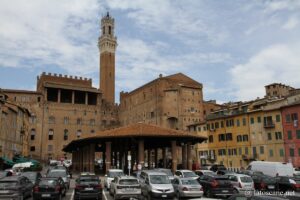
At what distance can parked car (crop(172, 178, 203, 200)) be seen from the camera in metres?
20.8

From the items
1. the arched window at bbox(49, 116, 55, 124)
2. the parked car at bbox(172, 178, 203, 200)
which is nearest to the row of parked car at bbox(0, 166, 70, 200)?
the parked car at bbox(172, 178, 203, 200)

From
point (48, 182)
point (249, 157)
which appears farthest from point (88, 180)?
point (249, 157)

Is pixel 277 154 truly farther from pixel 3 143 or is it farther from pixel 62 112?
pixel 62 112

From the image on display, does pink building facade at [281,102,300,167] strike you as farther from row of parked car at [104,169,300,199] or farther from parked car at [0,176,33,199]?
parked car at [0,176,33,199]

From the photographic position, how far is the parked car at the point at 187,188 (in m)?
20.8

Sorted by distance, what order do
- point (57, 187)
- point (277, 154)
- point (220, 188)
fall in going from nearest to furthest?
point (57, 187) → point (220, 188) → point (277, 154)

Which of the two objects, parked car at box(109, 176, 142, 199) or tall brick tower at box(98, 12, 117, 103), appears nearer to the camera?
parked car at box(109, 176, 142, 199)

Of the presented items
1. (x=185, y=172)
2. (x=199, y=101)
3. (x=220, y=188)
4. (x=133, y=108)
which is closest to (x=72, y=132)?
(x=133, y=108)

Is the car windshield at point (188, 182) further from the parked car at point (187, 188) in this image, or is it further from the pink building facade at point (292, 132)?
the pink building facade at point (292, 132)

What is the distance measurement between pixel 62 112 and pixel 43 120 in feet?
17.5

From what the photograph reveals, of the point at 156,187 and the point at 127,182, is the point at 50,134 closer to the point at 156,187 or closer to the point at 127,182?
the point at 127,182

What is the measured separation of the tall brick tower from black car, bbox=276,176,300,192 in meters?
90.3

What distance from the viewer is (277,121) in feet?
168

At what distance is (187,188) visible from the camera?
2086 centimetres
